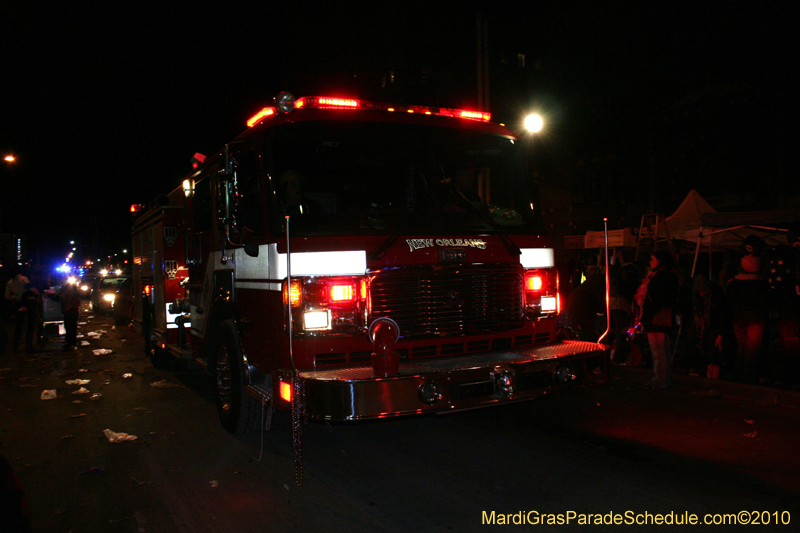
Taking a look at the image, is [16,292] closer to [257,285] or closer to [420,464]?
[257,285]

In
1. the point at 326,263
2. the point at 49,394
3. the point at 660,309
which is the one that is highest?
the point at 326,263

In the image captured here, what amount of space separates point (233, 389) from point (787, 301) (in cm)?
687

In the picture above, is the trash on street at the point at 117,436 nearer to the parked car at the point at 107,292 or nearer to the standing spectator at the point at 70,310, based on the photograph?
the standing spectator at the point at 70,310

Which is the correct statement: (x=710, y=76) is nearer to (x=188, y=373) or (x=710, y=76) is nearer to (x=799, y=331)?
(x=799, y=331)

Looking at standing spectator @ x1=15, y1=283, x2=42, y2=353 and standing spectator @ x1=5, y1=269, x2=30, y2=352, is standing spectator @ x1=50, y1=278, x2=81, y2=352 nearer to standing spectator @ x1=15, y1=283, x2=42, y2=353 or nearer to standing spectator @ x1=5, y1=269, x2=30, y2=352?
standing spectator @ x1=15, y1=283, x2=42, y2=353

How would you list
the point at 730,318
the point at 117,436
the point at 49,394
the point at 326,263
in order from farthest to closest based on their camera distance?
1. the point at 730,318
2. the point at 49,394
3. the point at 117,436
4. the point at 326,263

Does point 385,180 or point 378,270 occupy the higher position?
point 385,180

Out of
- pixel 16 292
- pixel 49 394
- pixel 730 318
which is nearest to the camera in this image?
pixel 49 394

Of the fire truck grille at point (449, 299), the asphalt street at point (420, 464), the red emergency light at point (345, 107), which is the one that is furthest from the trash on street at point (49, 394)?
the fire truck grille at point (449, 299)

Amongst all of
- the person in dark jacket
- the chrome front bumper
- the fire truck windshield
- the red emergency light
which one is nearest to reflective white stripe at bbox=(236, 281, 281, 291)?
the fire truck windshield

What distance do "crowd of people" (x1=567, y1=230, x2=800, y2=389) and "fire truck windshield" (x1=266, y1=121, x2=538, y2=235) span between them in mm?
2356

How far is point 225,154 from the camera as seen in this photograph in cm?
535

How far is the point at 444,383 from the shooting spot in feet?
14.7

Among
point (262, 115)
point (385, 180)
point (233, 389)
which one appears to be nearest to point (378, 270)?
point (385, 180)
